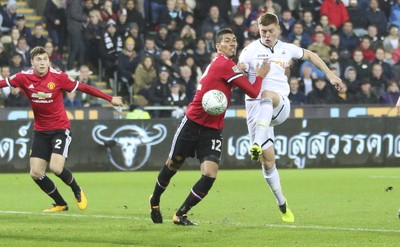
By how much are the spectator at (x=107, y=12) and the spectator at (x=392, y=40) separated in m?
6.68

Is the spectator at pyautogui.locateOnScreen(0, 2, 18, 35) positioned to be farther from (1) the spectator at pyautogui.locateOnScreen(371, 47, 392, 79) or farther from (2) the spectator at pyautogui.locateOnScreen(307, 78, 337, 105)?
(1) the spectator at pyautogui.locateOnScreen(371, 47, 392, 79)

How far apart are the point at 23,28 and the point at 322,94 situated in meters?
6.74

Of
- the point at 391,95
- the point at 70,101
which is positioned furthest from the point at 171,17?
the point at 391,95

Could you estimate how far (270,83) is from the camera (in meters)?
12.0

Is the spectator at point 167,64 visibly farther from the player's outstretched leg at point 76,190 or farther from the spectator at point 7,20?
the player's outstretched leg at point 76,190

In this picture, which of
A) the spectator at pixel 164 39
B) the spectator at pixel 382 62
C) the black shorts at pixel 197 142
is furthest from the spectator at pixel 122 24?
the black shorts at pixel 197 142

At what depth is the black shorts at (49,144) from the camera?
13258 millimetres

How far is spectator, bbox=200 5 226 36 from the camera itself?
24938 mm

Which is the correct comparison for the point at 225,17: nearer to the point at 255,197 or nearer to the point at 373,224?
the point at 255,197

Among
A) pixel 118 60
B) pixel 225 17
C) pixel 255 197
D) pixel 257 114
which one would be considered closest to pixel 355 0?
pixel 225 17

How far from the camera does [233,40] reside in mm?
11102

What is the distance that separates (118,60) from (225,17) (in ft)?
10.6

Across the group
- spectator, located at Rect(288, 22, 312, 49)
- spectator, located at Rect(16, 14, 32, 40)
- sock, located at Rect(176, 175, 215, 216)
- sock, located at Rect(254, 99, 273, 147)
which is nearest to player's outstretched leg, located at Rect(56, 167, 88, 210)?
sock, located at Rect(176, 175, 215, 216)

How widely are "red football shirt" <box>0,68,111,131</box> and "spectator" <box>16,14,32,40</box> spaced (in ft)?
32.7
